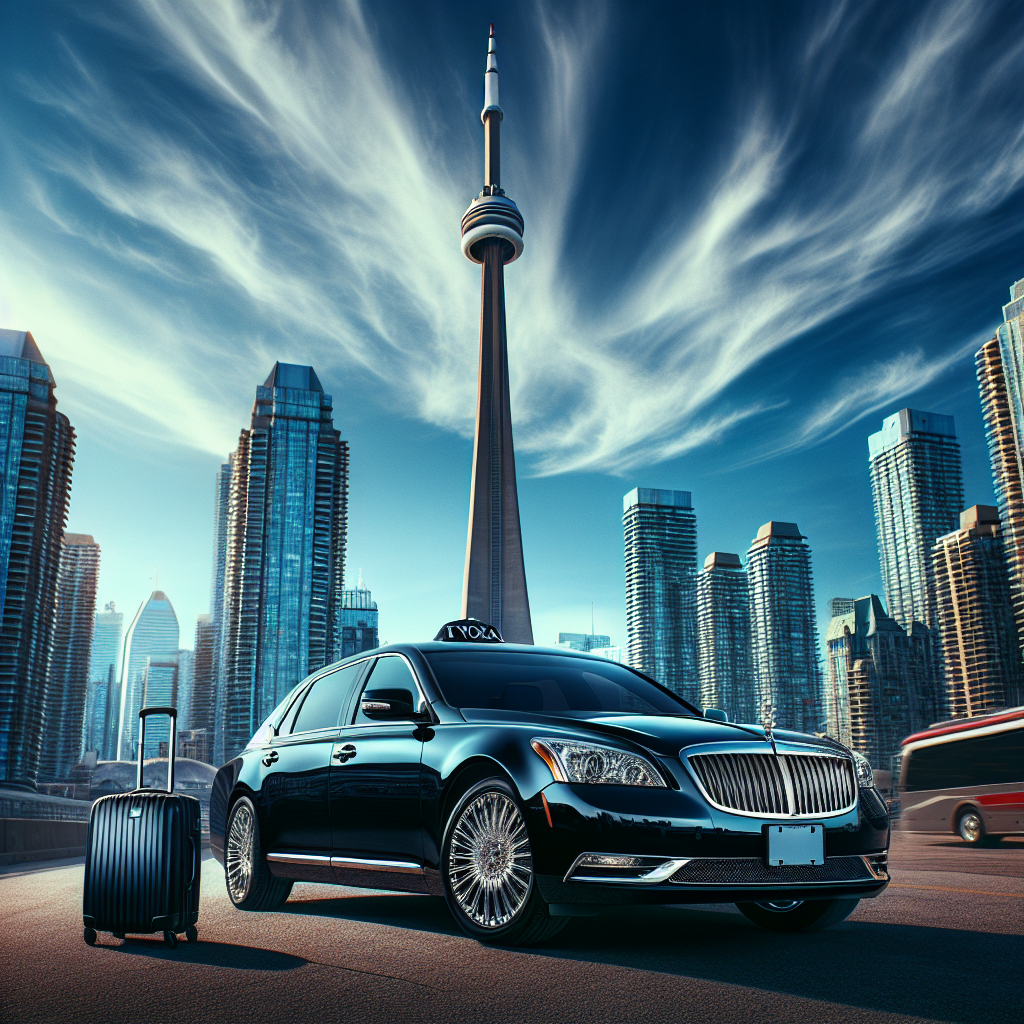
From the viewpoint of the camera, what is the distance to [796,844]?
15.5 ft

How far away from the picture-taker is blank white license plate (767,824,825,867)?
4.65 m

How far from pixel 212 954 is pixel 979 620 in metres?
161

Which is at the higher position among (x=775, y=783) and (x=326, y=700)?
(x=326, y=700)

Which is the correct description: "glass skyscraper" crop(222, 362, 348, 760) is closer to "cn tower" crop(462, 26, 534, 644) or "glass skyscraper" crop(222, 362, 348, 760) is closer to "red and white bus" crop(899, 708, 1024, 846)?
"cn tower" crop(462, 26, 534, 644)

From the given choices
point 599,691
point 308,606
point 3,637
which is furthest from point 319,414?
point 599,691

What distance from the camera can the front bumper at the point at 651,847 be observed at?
4.45 metres

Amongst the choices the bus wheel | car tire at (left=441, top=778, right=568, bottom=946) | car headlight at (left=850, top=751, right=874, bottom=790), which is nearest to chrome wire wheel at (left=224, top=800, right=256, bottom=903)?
car tire at (left=441, top=778, right=568, bottom=946)

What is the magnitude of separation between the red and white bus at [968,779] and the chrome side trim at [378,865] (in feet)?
57.7

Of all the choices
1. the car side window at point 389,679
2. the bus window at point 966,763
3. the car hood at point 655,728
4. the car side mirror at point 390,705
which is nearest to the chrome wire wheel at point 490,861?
the car hood at point 655,728

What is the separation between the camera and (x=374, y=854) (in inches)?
225

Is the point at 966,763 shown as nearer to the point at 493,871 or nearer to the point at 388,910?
the point at 388,910

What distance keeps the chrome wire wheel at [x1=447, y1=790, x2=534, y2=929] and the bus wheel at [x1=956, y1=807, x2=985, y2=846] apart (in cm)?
1891

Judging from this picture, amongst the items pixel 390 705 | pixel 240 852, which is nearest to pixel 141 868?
pixel 390 705

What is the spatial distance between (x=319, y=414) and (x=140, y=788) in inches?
6640
